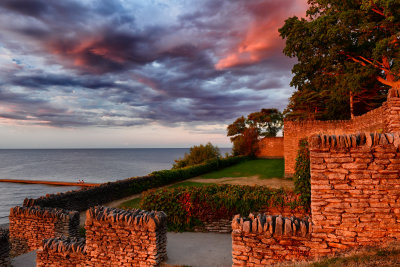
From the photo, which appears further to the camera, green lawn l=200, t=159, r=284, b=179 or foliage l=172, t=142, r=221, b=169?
foliage l=172, t=142, r=221, b=169

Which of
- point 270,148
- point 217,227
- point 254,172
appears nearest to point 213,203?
point 217,227

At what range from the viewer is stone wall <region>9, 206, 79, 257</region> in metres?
8.66

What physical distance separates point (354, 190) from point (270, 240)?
189 centimetres

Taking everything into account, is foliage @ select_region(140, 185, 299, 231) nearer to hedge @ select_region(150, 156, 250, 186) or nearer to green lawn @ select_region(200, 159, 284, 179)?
hedge @ select_region(150, 156, 250, 186)

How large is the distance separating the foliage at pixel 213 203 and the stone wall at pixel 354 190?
4447 millimetres

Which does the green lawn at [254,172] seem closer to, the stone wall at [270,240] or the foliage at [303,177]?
the foliage at [303,177]

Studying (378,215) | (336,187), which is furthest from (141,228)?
(378,215)

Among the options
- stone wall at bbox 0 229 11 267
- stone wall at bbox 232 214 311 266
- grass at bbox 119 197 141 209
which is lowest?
grass at bbox 119 197 141 209

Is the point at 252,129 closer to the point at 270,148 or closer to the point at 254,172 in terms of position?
the point at 270,148

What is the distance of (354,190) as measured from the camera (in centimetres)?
436

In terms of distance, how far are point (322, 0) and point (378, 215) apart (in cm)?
1941

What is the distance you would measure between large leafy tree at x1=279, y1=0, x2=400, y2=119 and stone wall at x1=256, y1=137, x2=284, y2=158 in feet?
56.1

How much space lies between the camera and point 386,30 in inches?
628

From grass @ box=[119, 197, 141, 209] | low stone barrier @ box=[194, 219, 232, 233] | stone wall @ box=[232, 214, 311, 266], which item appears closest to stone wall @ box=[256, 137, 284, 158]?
grass @ box=[119, 197, 141, 209]
